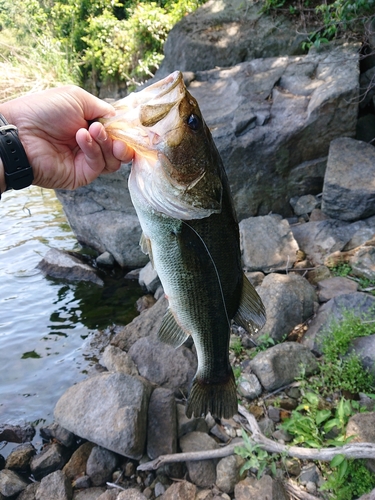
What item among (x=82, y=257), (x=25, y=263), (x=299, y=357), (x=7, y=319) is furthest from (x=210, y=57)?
(x=299, y=357)

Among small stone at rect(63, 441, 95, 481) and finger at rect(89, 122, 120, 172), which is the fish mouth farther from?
small stone at rect(63, 441, 95, 481)

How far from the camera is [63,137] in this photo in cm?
263

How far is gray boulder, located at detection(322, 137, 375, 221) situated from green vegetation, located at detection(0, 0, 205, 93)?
9.40 meters

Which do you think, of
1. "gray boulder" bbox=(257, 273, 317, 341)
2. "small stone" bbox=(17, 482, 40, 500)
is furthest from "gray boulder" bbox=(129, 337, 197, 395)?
"small stone" bbox=(17, 482, 40, 500)

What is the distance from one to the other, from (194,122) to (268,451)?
263 centimetres

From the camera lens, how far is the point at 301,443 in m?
3.40

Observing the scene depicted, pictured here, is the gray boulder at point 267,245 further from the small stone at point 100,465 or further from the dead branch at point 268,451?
the small stone at point 100,465

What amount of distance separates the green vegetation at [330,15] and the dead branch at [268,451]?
597 cm

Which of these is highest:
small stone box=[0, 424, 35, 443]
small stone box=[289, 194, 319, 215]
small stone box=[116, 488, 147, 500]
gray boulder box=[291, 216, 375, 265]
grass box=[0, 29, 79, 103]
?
grass box=[0, 29, 79, 103]

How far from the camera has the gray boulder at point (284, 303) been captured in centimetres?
452

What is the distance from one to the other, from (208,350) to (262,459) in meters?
1.25

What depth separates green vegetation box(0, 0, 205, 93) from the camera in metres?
14.7

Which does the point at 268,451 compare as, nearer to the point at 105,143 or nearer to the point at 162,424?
the point at 162,424

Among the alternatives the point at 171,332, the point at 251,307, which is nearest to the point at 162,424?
the point at 171,332
